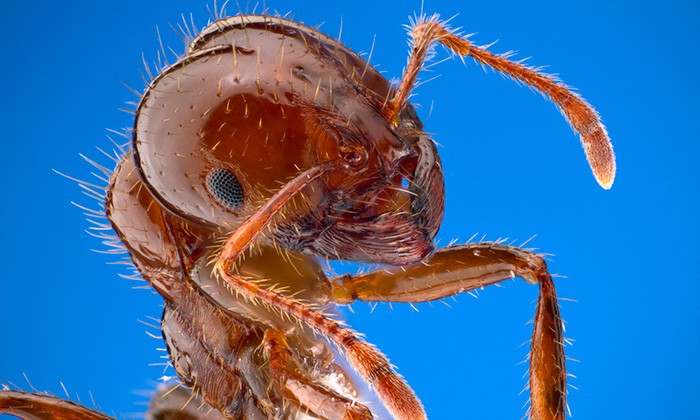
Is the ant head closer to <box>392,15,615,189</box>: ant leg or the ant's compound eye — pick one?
the ant's compound eye

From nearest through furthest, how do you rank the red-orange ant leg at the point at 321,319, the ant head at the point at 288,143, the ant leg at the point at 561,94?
the red-orange ant leg at the point at 321,319 → the ant head at the point at 288,143 → the ant leg at the point at 561,94

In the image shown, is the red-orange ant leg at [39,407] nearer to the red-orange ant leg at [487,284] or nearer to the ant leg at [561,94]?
the red-orange ant leg at [487,284]

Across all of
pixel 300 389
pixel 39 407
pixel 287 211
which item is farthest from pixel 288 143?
pixel 39 407

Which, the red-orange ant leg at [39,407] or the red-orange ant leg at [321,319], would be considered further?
the red-orange ant leg at [39,407]

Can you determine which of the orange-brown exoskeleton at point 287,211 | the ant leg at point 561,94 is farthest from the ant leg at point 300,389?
the ant leg at point 561,94

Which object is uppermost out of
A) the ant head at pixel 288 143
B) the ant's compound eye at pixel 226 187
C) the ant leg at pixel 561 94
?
the ant leg at pixel 561 94

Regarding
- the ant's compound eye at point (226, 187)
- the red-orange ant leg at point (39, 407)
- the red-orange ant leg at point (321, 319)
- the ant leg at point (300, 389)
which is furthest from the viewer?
the red-orange ant leg at point (39, 407)

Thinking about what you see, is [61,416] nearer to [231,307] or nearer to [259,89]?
[231,307]

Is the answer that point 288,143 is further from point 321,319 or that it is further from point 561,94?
point 561,94

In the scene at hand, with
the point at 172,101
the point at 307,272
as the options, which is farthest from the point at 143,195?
the point at 307,272
